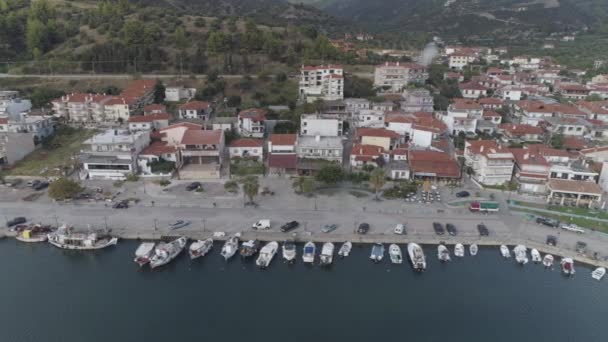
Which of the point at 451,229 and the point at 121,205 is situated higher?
the point at 121,205

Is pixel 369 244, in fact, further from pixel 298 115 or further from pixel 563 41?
pixel 563 41

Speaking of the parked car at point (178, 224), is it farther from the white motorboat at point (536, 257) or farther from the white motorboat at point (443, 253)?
the white motorboat at point (536, 257)

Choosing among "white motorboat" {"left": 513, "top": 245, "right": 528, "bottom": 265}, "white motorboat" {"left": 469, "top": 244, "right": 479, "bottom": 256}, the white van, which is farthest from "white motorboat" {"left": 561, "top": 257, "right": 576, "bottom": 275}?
the white van

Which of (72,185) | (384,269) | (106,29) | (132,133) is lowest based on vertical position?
(384,269)

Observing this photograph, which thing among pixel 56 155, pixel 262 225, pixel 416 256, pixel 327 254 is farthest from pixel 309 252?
pixel 56 155

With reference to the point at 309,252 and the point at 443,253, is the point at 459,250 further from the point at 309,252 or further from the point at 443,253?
the point at 309,252

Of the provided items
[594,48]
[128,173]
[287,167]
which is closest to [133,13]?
[128,173]

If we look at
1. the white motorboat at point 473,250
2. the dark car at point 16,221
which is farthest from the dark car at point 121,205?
the white motorboat at point 473,250
